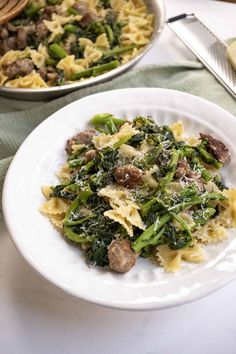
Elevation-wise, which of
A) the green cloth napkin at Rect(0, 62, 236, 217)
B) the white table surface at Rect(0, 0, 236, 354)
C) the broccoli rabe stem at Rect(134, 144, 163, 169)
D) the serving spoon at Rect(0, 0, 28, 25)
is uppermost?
the serving spoon at Rect(0, 0, 28, 25)

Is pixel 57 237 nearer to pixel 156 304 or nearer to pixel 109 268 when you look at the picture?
pixel 109 268

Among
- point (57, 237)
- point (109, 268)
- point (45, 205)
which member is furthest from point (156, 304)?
point (45, 205)

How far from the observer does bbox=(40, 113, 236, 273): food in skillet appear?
66.0 inches

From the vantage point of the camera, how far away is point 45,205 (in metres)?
1.82

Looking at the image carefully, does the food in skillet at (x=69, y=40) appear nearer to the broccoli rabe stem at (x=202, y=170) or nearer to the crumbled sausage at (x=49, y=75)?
the crumbled sausage at (x=49, y=75)

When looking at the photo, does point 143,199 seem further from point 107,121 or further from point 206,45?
point 206,45

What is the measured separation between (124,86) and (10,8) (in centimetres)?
73

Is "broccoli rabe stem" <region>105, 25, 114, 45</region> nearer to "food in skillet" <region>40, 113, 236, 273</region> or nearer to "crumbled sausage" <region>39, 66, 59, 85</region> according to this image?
"crumbled sausage" <region>39, 66, 59, 85</region>

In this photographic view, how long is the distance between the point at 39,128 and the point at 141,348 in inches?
34.7

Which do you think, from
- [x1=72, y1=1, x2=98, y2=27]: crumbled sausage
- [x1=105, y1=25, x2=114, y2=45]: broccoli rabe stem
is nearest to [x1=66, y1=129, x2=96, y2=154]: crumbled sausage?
[x1=105, y1=25, x2=114, y2=45]: broccoli rabe stem

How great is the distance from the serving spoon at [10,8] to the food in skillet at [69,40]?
10cm

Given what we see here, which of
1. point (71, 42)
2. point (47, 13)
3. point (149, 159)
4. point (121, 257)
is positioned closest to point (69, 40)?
point (71, 42)

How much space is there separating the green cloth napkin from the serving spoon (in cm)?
44

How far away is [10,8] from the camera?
8.71 ft
